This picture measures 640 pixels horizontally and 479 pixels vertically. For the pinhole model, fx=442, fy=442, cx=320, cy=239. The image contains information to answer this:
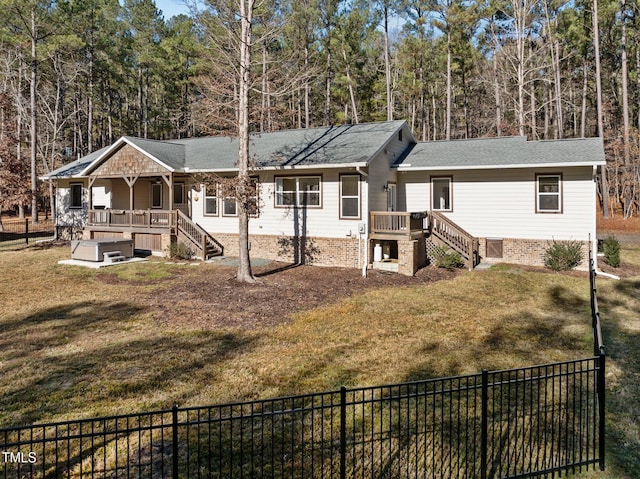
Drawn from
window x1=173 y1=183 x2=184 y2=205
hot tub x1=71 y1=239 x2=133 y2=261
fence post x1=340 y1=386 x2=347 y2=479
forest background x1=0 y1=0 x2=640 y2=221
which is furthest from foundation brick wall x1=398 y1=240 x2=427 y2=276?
forest background x1=0 y1=0 x2=640 y2=221

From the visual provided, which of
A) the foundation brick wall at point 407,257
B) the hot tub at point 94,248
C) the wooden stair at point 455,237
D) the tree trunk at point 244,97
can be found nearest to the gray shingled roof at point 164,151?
the hot tub at point 94,248

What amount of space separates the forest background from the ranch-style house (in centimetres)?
664

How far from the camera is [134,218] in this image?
1819 cm

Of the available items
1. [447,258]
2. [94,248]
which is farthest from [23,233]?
[447,258]

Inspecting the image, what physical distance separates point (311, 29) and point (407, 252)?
23.0 meters

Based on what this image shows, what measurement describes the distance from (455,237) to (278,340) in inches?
373

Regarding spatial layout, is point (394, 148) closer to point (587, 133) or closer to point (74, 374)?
point (74, 374)

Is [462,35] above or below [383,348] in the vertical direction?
above

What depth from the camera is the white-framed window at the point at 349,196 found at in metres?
15.1

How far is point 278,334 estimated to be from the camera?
27.1 ft

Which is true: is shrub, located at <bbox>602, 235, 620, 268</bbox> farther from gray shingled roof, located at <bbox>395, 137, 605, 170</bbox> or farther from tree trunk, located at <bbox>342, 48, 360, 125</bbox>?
tree trunk, located at <bbox>342, 48, 360, 125</bbox>

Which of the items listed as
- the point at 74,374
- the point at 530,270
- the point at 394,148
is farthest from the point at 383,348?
the point at 394,148

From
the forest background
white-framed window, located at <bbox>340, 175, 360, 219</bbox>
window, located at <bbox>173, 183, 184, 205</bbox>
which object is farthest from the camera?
the forest background

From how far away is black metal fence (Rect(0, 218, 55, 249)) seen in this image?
69.4 ft
